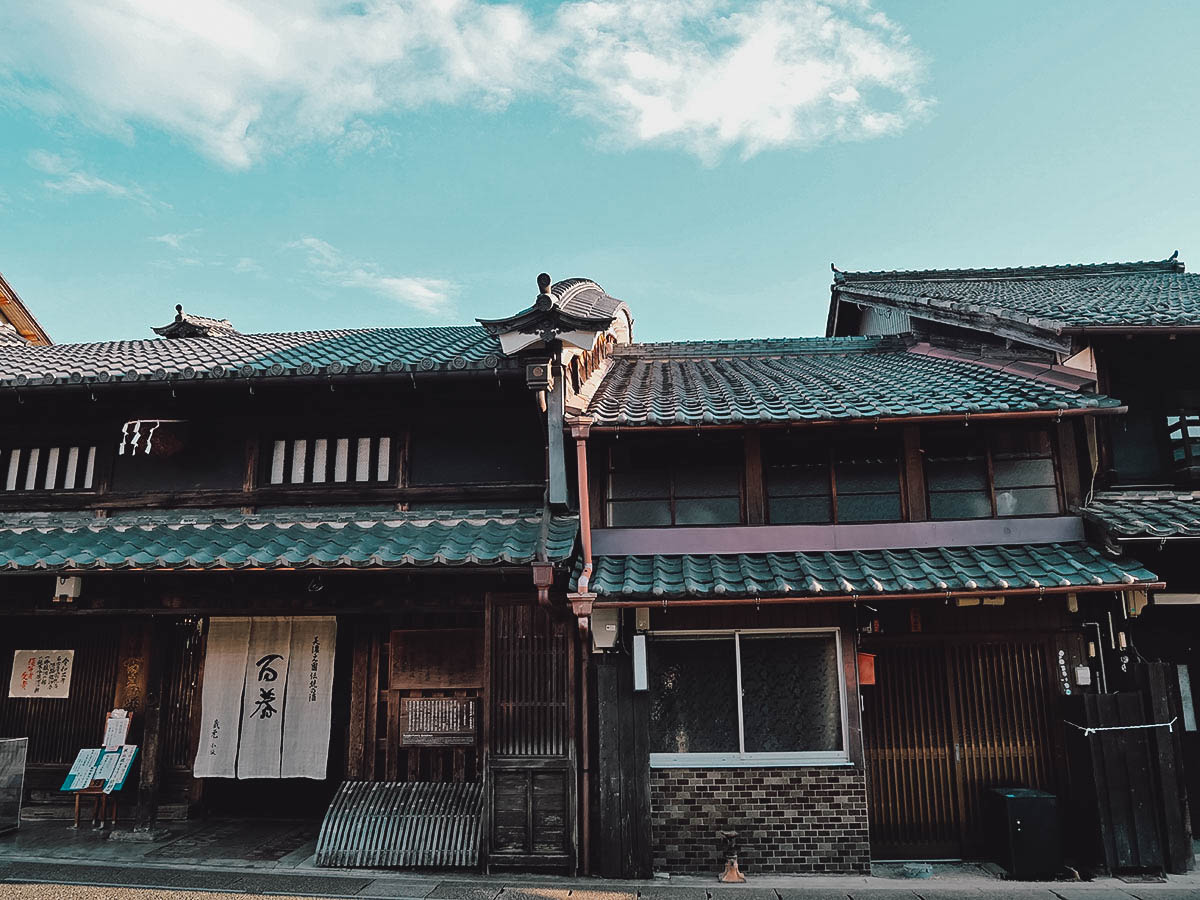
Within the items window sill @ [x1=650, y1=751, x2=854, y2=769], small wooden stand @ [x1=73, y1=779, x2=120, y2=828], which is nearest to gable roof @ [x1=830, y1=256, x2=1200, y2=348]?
window sill @ [x1=650, y1=751, x2=854, y2=769]

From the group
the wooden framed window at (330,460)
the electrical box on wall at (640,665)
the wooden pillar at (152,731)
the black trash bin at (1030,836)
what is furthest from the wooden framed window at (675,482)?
the wooden pillar at (152,731)

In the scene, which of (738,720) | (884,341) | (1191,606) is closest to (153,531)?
(738,720)

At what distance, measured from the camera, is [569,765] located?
9.11 m

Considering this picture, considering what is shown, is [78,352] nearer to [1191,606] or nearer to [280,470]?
[280,470]

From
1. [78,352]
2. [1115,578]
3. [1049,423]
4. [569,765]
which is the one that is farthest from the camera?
[78,352]

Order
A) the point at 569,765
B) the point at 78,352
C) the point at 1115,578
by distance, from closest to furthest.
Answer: the point at 1115,578, the point at 569,765, the point at 78,352

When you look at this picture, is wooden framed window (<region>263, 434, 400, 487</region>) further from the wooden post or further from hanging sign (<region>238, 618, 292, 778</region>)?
the wooden post

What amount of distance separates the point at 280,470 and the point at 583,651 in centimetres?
513

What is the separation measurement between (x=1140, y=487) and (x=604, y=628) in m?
7.54

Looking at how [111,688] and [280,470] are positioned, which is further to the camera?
[111,688]

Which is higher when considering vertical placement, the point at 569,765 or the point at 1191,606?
the point at 1191,606

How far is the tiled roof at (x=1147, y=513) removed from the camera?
8.70m

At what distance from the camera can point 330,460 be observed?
10.9 meters

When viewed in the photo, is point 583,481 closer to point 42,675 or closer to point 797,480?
point 797,480
